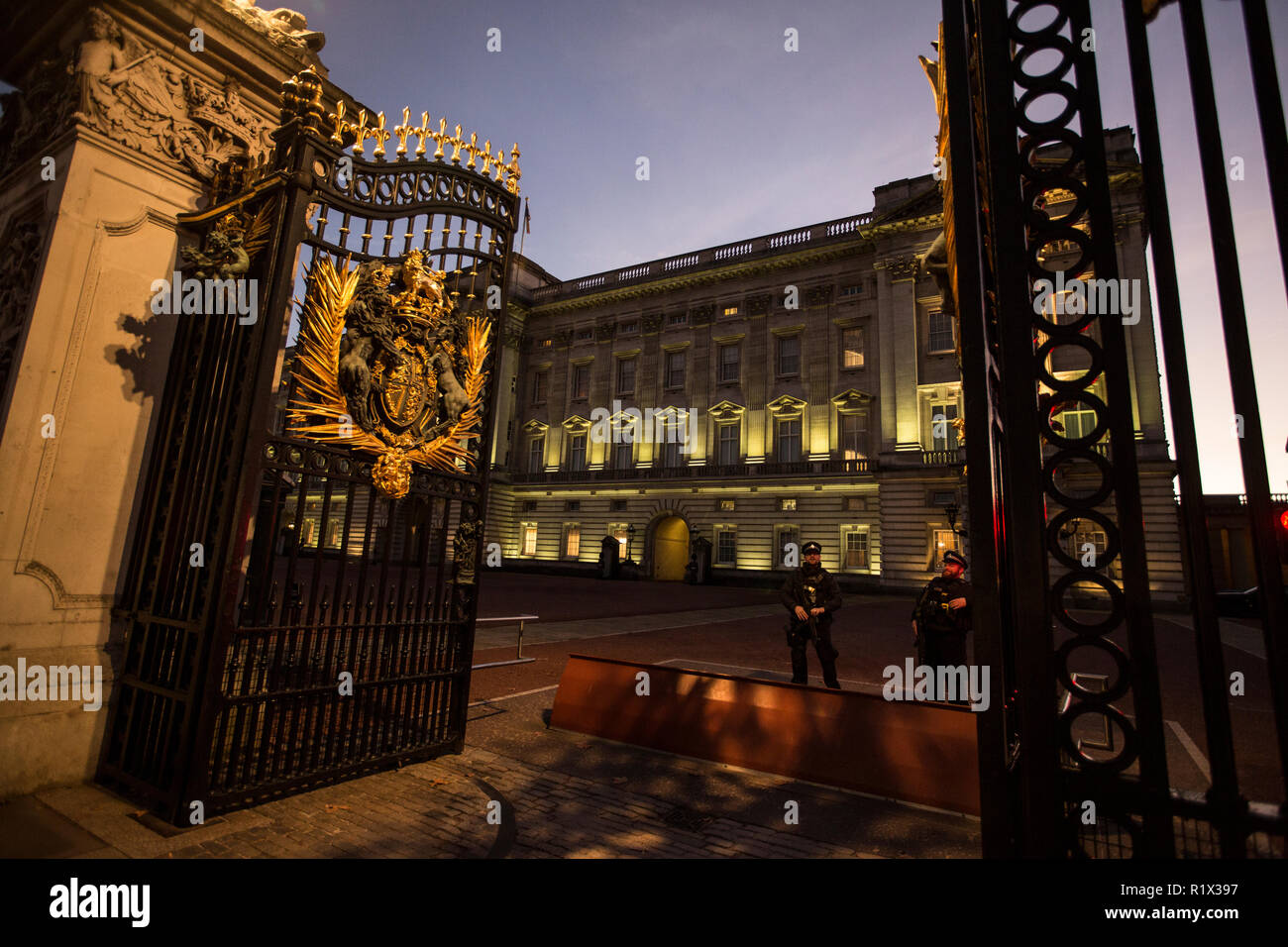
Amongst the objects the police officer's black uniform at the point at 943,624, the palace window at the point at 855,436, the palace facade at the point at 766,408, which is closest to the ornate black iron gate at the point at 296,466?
the police officer's black uniform at the point at 943,624

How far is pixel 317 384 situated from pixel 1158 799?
15.7ft

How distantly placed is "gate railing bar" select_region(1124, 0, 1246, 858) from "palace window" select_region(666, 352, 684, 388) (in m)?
39.1

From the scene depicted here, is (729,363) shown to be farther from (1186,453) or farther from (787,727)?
(1186,453)

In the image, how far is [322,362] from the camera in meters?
4.34

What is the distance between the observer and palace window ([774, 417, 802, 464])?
36.3 m

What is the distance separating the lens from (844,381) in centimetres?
3528

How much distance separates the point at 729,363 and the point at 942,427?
13.6m

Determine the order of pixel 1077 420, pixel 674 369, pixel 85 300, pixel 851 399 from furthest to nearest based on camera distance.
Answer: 1. pixel 674 369
2. pixel 851 399
3. pixel 1077 420
4. pixel 85 300

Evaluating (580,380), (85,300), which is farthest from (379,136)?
(580,380)

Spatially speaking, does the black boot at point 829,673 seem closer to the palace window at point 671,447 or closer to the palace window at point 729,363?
the palace window at point 671,447

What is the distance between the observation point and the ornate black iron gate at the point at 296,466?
12.5 ft

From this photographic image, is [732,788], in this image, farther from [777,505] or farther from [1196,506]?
[777,505]

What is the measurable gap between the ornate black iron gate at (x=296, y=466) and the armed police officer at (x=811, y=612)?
4.17m
